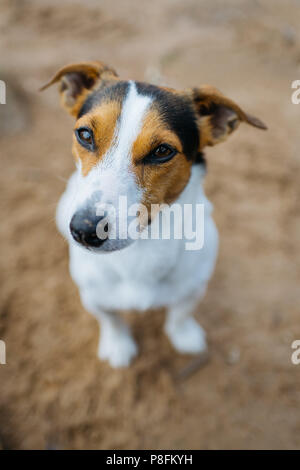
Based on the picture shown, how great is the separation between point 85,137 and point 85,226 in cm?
69

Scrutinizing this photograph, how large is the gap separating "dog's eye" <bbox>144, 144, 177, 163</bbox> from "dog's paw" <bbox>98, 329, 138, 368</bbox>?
1.90 metres

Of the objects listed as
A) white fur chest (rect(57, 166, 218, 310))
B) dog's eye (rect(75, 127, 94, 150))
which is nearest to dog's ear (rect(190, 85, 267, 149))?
white fur chest (rect(57, 166, 218, 310))

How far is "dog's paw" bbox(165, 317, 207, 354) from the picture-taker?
341 centimetres

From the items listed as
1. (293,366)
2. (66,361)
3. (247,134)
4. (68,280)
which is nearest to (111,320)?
(66,361)

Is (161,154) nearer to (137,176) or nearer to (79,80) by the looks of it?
(137,176)

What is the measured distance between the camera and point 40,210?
4.25 metres

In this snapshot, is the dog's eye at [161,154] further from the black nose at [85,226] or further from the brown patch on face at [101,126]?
the black nose at [85,226]

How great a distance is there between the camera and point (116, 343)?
326 cm

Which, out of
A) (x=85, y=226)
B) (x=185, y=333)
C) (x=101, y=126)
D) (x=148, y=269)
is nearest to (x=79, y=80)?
(x=101, y=126)

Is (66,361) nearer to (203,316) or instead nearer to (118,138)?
(203,316)

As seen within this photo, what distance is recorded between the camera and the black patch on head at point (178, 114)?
2.07 metres

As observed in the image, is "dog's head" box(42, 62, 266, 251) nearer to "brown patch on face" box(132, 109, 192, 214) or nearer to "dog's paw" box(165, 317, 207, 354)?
"brown patch on face" box(132, 109, 192, 214)

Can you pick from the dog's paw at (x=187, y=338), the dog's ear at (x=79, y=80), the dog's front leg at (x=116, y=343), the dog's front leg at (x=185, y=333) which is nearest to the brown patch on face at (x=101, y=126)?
the dog's ear at (x=79, y=80)

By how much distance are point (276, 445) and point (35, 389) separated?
Result: 7.49 ft
